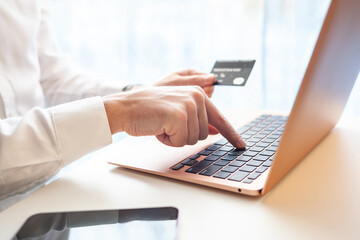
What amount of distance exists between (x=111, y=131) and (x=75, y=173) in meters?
0.09

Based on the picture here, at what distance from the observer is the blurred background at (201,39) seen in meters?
1.43

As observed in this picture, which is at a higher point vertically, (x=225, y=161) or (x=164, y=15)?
(x=164, y=15)

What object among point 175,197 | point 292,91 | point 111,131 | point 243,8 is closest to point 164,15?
point 243,8

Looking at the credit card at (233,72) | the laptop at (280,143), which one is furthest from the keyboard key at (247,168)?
the credit card at (233,72)

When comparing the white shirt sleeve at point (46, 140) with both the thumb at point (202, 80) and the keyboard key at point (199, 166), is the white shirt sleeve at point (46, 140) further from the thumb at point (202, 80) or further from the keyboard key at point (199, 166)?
the thumb at point (202, 80)

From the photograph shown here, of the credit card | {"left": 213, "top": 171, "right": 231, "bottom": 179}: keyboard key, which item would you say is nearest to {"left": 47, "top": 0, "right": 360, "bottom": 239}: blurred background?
the credit card

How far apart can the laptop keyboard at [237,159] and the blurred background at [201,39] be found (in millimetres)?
868

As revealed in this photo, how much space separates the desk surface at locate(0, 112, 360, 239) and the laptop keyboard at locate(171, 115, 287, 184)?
28 mm

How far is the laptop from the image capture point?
0.40 metres

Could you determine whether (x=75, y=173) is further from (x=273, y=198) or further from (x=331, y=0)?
(x=331, y=0)

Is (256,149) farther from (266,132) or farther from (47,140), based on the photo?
(47,140)

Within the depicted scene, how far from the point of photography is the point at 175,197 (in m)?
0.47

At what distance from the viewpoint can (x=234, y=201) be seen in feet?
1.45

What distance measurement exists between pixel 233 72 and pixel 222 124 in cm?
22
